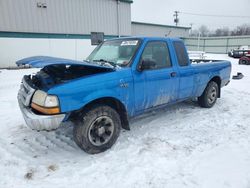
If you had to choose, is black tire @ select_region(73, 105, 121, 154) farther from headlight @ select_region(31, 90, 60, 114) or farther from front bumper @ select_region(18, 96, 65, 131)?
headlight @ select_region(31, 90, 60, 114)

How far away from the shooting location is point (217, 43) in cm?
3653

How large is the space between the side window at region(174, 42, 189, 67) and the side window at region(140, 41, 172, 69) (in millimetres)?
330

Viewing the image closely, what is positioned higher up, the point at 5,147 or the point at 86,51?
the point at 86,51

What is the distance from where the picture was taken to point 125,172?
10.6 ft

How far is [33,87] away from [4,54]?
14.3 m

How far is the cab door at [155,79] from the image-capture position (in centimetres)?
415

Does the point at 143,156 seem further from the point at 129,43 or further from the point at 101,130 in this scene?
the point at 129,43

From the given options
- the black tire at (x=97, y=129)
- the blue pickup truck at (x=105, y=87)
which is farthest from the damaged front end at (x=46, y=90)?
the black tire at (x=97, y=129)

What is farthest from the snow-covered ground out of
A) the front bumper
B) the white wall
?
the white wall

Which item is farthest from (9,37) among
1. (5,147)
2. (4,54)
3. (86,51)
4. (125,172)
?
(125,172)

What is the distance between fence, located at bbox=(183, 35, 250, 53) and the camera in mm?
34312

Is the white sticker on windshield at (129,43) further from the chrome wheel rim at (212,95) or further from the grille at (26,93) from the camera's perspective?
the chrome wheel rim at (212,95)

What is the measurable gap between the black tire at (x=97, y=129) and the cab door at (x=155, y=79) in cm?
62

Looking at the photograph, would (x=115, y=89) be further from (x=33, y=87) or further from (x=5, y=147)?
(x=5, y=147)
